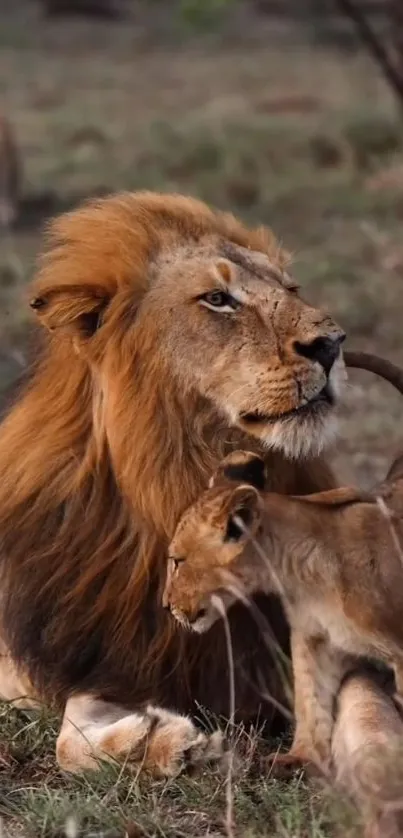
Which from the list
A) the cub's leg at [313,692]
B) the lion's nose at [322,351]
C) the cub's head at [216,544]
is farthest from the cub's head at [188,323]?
the cub's leg at [313,692]

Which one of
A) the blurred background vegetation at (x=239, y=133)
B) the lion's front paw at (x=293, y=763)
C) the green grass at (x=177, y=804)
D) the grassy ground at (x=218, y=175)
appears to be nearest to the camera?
the green grass at (x=177, y=804)

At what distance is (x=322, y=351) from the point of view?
3283 mm

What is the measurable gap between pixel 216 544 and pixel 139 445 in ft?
0.89

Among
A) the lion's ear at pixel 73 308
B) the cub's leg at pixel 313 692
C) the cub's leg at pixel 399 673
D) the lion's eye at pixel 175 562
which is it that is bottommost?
the cub's leg at pixel 313 692

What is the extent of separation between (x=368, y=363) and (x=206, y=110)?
1347 cm

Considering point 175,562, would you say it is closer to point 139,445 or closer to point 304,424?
point 139,445

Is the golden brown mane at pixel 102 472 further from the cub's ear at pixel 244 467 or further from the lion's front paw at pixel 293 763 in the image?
the lion's front paw at pixel 293 763

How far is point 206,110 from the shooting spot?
1681 cm

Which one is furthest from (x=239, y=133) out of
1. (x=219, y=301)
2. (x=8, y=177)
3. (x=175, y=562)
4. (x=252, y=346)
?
(x=175, y=562)

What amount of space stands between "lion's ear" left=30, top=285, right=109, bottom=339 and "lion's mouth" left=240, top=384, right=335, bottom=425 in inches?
16.5

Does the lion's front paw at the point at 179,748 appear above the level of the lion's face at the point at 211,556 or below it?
below

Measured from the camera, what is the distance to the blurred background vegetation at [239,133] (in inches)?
340

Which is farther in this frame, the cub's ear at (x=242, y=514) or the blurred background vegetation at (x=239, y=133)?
the blurred background vegetation at (x=239, y=133)

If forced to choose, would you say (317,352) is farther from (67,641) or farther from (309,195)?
(309,195)
